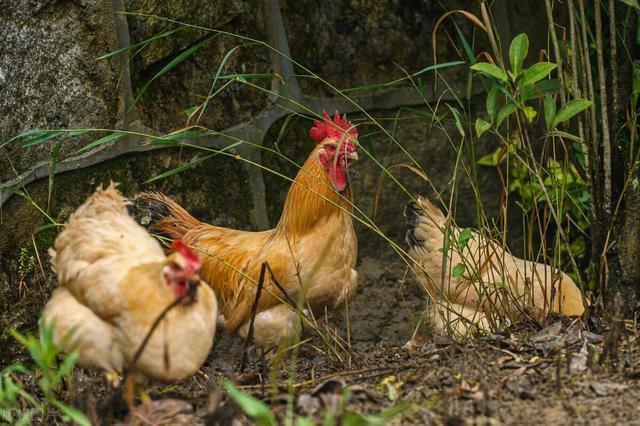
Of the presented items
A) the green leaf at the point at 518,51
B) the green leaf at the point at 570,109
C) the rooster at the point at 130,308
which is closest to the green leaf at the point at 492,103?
the green leaf at the point at 518,51

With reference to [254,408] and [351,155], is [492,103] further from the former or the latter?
[254,408]

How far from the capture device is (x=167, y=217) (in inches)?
177

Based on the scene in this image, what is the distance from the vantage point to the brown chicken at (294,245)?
4355 mm

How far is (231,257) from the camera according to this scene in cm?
458

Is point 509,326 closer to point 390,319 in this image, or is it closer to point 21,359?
point 390,319

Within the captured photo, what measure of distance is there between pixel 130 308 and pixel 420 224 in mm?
2295

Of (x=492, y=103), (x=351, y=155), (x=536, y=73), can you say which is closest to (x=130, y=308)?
(x=492, y=103)

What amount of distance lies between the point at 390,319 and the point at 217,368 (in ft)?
4.00

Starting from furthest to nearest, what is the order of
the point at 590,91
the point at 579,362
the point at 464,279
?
the point at 464,279 → the point at 590,91 → the point at 579,362

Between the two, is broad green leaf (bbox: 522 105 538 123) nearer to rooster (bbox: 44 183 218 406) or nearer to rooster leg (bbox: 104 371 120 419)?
rooster (bbox: 44 183 218 406)

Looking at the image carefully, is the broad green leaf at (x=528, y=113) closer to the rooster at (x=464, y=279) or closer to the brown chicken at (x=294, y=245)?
the rooster at (x=464, y=279)

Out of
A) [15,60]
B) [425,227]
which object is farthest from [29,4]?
[425,227]

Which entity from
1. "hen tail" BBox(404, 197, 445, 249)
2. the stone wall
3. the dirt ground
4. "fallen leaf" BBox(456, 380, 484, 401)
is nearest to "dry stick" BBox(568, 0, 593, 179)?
the stone wall

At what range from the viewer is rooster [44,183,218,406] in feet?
9.57
